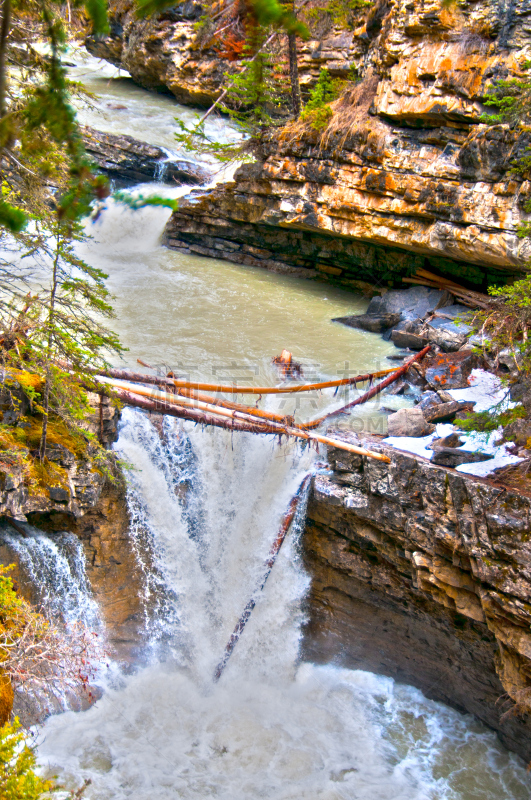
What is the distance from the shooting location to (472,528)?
662 cm

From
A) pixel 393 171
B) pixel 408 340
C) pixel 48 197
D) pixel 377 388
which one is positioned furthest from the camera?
pixel 408 340

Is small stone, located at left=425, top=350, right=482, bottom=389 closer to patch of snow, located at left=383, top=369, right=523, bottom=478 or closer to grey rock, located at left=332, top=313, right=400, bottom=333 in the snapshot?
patch of snow, located at left=383, top=369, right=523, bottom=478

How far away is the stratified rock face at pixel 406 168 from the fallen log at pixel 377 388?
2.51 m

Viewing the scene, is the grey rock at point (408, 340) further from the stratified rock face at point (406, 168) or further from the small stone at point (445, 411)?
the small stone at point (445, 411)

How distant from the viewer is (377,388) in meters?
A: 10.5

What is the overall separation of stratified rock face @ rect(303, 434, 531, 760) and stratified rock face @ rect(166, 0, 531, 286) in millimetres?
5914

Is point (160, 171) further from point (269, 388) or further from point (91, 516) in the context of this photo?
point (91, 516)

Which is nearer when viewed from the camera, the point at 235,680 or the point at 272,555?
the point at 235,680

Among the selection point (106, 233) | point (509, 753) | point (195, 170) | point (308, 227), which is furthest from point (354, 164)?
point (509, 753)

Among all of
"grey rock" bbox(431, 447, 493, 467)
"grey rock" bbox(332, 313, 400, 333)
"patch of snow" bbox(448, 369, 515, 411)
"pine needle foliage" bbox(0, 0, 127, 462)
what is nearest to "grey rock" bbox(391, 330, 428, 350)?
"grey rock" bbox(332, 313, 400, 333)

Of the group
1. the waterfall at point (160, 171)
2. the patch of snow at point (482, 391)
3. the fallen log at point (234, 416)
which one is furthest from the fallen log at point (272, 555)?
the waterfall at point (160, 171)

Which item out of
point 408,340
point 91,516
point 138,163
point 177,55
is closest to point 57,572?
point 91,516

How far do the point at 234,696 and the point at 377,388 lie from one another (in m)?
5.91

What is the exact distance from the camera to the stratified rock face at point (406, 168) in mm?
10352
